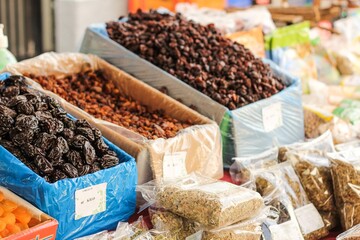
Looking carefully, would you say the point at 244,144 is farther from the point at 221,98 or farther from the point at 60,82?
the point at 60,82

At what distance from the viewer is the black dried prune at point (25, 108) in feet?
6.50

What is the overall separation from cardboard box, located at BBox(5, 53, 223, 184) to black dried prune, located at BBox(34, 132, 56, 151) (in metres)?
0.34

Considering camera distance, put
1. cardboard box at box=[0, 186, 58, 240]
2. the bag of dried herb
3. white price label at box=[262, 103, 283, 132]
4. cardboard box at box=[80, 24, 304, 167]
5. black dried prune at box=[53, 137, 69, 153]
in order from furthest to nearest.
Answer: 1. white price label at box=[262, 103, 283, 132]
2. cardboard box at box=[80, 24, 304, 167]
3. the bag of dried herb
4. black dried prune at box=[53, 137, 69, 153]
5. cardboard box at box=[0, 186, 58, 240]

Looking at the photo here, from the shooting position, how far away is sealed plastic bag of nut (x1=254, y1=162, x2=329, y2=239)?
215cm

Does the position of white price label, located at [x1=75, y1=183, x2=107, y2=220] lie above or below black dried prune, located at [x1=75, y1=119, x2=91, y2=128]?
below

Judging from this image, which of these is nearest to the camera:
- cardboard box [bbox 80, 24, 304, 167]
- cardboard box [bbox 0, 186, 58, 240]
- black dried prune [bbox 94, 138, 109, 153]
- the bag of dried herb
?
cardboard box [bbox 0, 186, 58, 240]

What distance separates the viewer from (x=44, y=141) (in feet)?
6.12

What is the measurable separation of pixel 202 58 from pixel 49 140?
109 centimetres

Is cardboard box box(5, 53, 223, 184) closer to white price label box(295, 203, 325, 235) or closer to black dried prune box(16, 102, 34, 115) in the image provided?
black dried prune box(16, 102, 34, 115)

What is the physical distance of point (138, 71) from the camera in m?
2.77

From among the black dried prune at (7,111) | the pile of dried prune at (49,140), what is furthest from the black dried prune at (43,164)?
the black dried prune at (7,111)

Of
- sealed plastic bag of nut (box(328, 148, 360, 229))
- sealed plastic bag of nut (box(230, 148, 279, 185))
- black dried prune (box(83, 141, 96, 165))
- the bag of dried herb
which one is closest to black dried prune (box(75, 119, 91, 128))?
black dried prune (box(83, 141, 96, 165))

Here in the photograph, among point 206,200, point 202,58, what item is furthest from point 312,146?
point 206,200

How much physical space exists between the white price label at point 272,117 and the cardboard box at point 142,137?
0.33 meters
